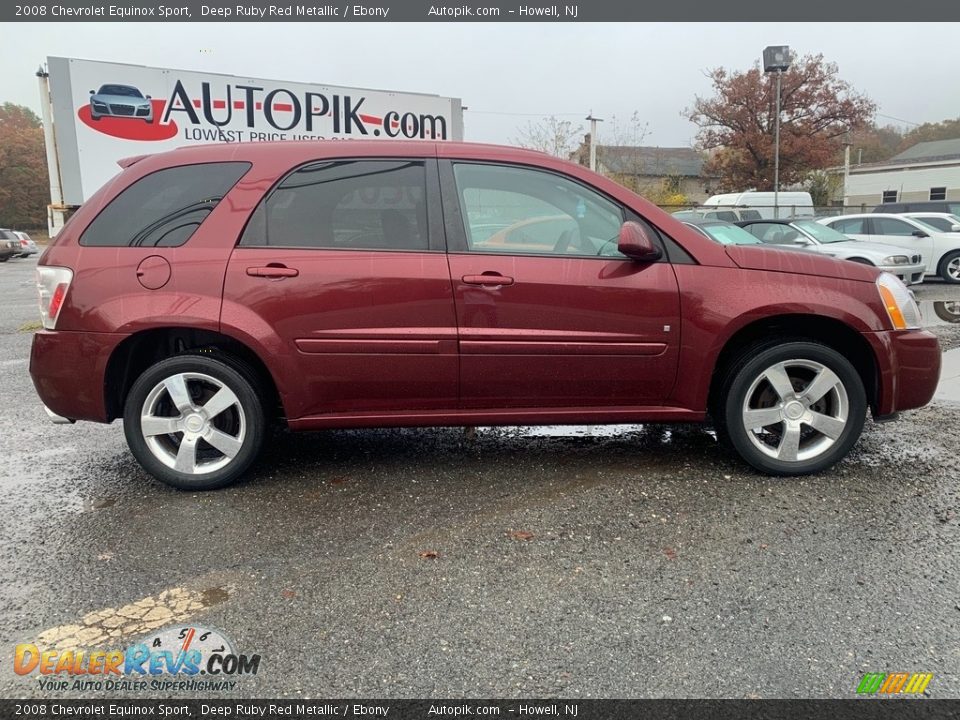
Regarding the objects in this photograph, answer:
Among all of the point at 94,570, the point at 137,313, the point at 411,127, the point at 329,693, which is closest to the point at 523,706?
the point at 329,693

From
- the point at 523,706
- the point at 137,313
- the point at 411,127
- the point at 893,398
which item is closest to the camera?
the point at 523,706

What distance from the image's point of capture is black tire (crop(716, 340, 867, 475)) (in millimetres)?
3732

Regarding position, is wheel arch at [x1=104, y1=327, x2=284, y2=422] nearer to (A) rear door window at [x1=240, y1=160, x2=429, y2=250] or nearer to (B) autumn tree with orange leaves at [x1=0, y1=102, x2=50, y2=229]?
(A) rear door window at [x1=240, y1=160, x2=429, y2=250]

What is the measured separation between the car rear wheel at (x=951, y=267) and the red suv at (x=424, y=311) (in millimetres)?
13391

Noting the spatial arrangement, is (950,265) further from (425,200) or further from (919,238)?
(425,200)

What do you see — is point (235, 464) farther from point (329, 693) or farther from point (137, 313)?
point (329, 693)

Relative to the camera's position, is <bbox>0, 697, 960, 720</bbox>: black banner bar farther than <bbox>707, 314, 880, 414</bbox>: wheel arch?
No

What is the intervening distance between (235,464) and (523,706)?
7.27ft

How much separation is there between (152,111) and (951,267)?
15374 mm

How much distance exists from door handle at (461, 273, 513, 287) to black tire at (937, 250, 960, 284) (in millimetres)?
14970

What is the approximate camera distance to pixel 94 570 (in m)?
A: 2.91

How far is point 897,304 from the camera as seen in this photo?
3773mm

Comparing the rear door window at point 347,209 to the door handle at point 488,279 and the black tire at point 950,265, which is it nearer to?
the door handle at point 488,279

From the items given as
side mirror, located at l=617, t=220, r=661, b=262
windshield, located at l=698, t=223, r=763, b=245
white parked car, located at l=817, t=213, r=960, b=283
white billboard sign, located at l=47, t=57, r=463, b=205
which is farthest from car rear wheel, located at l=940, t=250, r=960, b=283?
side mirror, located at l=617, t=220, r=661, b=262
